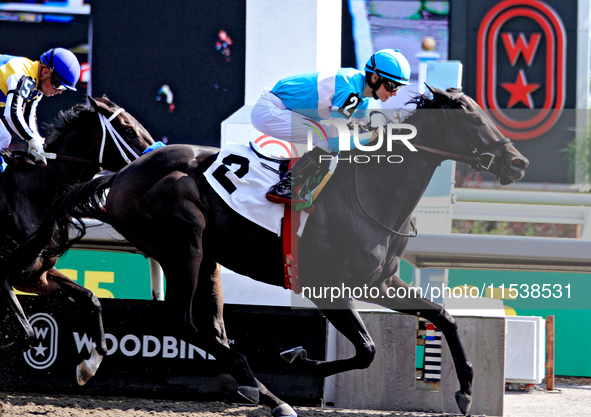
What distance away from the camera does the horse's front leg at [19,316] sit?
4.45 metres

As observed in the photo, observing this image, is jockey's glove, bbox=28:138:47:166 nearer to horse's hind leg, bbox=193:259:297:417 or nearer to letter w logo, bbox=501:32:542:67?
horse's hind leg, bbox=193:259:297:417

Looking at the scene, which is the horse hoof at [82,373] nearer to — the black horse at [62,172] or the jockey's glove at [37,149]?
the black horse at [62,172]

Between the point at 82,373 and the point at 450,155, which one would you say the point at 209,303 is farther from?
the point at 450,155

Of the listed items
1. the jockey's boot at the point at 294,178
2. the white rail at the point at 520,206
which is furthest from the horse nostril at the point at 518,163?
the white rail at the point at 520,206

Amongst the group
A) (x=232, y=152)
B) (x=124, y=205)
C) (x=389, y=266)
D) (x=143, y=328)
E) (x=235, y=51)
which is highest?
(x=235, y=51)

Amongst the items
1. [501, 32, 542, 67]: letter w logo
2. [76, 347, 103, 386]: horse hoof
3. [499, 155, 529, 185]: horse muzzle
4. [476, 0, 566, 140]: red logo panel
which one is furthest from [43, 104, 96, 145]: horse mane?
[501, 32, 542, 67]: letter w logo

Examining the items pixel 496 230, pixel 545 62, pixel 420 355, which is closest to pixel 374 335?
pixel 420 355

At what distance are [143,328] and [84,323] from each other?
A: 402mm

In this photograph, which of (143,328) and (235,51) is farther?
(235,51)

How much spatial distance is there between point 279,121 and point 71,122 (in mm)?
1832

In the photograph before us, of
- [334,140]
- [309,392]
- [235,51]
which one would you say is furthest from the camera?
[235,51]

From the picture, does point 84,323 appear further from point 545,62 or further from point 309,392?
point 545,62

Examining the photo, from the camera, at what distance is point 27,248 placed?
429 centimetres

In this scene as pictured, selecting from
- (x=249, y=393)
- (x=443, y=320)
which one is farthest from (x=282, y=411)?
(x=443, y=320)
